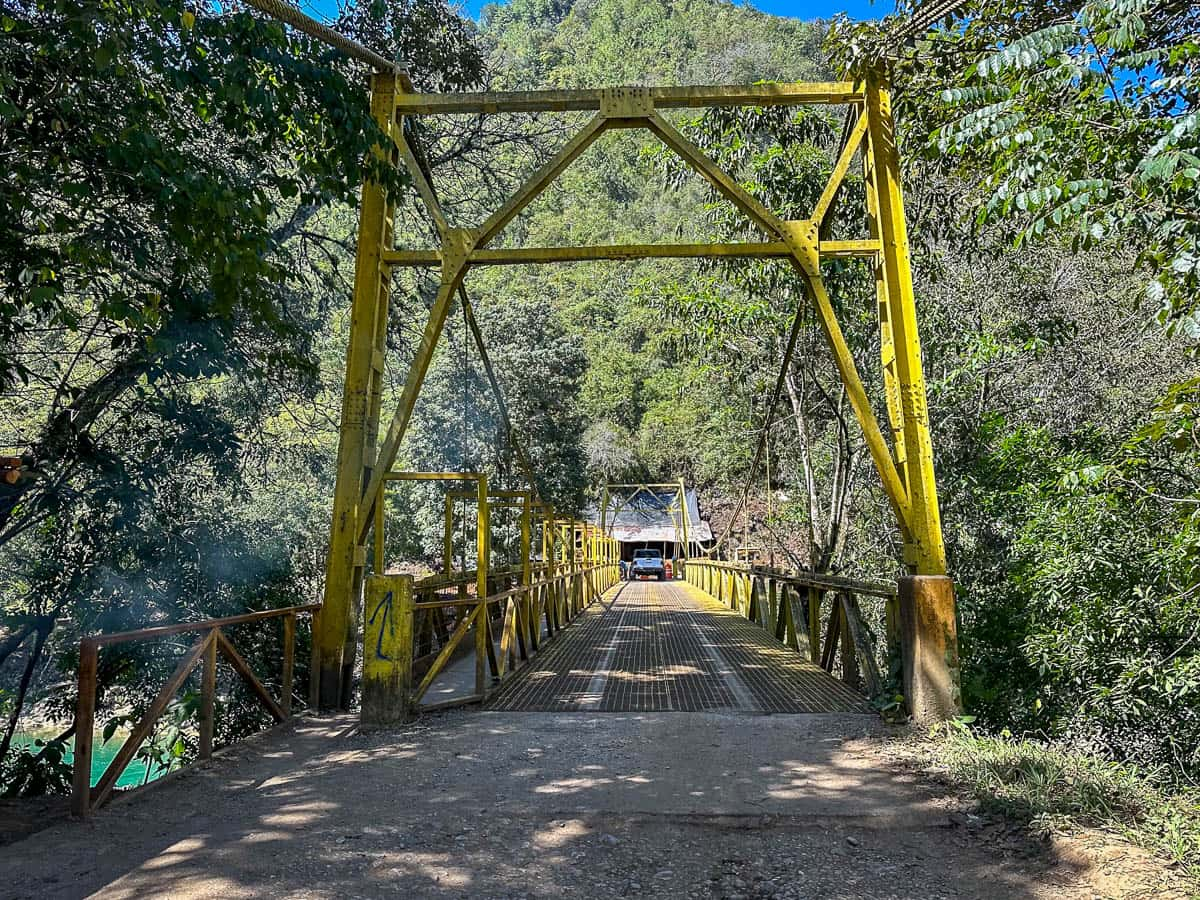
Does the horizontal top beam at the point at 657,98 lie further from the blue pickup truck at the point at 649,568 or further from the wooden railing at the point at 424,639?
the blue pickup truck at the point at 649,568

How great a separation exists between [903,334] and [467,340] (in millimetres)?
4421

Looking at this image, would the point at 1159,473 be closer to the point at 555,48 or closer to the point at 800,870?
the point at 800,870

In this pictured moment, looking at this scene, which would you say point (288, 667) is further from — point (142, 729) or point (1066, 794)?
point (1066, 794)

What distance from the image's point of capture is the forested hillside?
3982mm

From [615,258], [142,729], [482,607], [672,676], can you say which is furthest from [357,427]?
[672,676]

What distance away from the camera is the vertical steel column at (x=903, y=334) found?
5.20 m

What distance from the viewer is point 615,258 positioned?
587cm

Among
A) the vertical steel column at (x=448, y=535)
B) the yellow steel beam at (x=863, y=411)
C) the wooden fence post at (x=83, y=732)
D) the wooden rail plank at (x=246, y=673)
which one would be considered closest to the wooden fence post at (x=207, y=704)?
the wooden rail plank at (x=246, y=673)

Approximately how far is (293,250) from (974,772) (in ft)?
25.0

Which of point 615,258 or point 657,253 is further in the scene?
point 615,258

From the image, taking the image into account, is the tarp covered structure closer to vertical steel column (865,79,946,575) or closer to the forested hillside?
the forested hillside

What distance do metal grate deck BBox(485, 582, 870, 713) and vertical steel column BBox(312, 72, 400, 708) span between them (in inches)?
43.0

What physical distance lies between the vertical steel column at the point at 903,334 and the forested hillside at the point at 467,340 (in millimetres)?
366

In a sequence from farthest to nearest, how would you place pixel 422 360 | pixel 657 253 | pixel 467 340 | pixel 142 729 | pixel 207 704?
pixel 467 340 < pixel 657 253 < pixel 422 360 < pixel 207 704 < pixel 142 729
